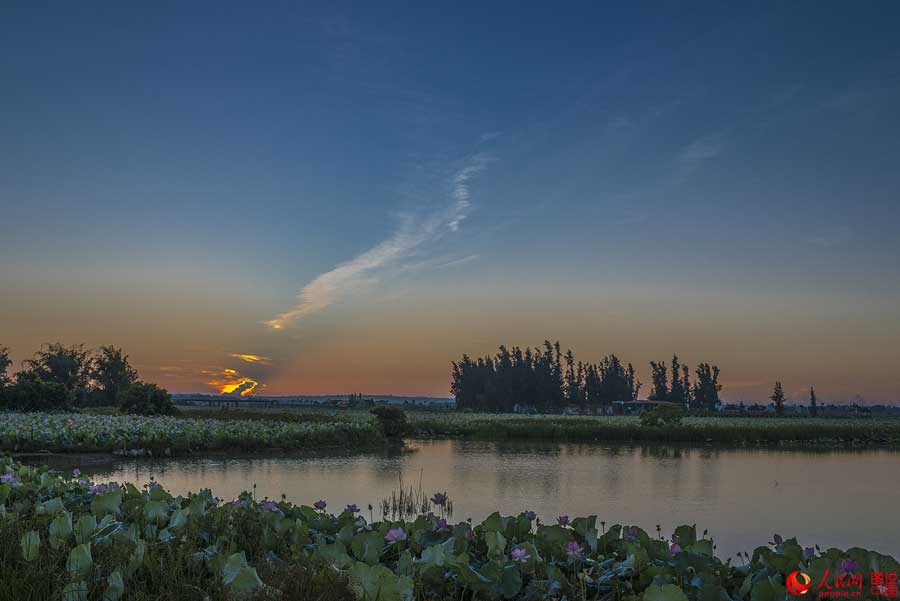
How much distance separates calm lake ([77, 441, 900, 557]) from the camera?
33.0 ft

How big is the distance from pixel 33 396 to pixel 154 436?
51.2ft

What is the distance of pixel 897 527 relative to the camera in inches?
400

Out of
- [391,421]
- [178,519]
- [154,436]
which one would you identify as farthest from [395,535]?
[391,421]

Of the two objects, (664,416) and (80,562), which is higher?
(80,562)

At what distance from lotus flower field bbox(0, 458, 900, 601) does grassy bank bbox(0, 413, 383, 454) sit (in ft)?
49.4

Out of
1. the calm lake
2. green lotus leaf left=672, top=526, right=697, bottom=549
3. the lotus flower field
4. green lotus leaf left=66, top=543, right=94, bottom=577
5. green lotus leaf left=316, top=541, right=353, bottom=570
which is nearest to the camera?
the lotus flower field

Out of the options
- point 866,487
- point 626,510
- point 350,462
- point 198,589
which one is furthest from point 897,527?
point 350,462

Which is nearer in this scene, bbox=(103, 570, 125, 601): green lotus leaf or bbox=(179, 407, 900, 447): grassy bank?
bbox=(103, 570, 125, 601): green lotus leaf

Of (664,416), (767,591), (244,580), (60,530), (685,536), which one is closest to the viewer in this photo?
(244,580)

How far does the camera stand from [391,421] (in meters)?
29.2

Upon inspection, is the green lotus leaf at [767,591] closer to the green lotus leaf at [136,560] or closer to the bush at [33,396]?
the green lotus leaf at [136,560]

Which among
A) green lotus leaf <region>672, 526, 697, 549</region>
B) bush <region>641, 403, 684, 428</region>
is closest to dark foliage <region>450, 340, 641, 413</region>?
bush <region>641, 403, 684, 428</region>

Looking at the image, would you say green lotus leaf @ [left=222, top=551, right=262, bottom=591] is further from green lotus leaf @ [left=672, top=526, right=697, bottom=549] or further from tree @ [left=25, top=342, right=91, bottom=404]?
tree @ [left=25, top=342, right=91, bottom=404]

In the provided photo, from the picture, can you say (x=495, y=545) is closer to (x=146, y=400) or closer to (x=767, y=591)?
(x=767, y=591)
